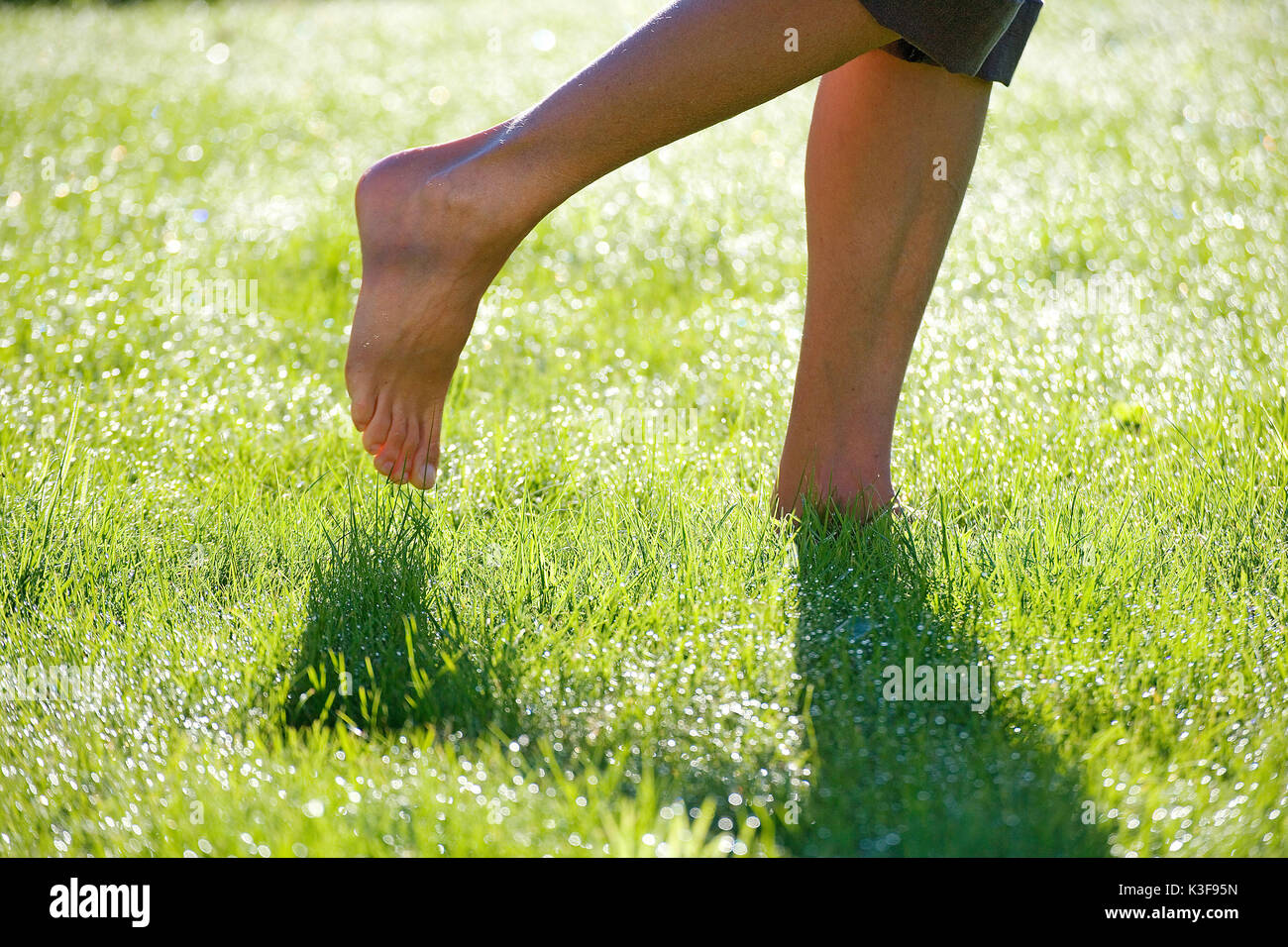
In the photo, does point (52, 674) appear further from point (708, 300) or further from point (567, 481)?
point (708, 300)

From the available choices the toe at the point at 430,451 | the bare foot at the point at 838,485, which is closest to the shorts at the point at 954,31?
the bare foot at the point at 838,485

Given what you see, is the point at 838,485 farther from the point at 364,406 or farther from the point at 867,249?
the point at 364,406

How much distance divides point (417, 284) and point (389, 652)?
57 cm

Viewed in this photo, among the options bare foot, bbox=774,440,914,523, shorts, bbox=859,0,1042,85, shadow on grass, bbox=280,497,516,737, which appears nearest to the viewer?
shadow on grass, bbox=280,497,516,737

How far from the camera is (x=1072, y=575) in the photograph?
5.66 feet

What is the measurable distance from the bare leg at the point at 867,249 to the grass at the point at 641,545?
0.13 m

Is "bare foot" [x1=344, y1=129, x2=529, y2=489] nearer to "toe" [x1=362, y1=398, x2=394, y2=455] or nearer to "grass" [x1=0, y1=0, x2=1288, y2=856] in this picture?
"toe" [x1=362, y1=398, x2=394, y2=455]

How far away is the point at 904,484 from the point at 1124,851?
0.90 m

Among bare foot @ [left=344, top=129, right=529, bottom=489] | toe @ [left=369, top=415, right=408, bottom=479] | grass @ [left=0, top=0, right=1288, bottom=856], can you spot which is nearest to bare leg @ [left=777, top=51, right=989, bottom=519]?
grass @ [left=0, top=0, right=1288, bottom=856]

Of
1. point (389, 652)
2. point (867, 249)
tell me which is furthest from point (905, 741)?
point (867, 249)

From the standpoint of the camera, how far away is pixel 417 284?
1.82 meters

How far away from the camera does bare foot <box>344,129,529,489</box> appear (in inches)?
70.1

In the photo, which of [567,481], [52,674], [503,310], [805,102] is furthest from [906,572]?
[805,102]

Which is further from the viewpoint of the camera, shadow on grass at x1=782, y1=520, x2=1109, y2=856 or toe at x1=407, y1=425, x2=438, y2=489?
toe at x1=407, y1=425, x2=438, y2=489
